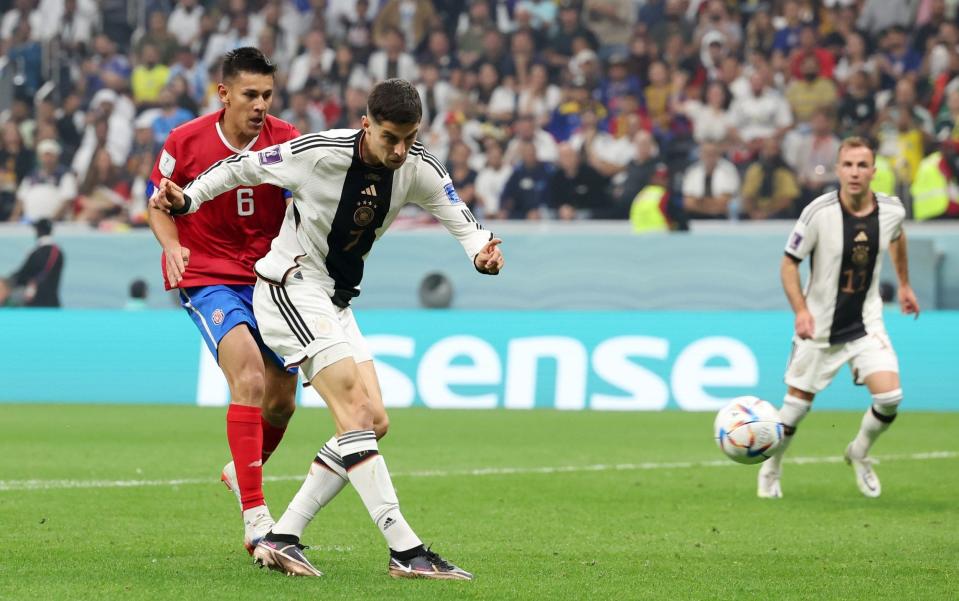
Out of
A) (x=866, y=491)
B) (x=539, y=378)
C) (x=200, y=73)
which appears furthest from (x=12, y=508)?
(x=200, y=73)

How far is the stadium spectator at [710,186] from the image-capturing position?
702 inches

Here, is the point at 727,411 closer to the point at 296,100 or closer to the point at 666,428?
the point at 666,428

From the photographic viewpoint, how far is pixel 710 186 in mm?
17938

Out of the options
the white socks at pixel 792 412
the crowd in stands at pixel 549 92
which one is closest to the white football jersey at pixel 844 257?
the white socks at pixel 792 412

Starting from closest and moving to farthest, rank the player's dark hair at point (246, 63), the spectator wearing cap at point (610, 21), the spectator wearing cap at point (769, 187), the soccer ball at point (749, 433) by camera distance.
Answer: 1. the player's dark hair at point (246, 63)
2. the soccer ball at point (749, 433)
3. the spectator wearing cap at point (769, 187)
4. the spectator wearing cap at point (610, 21)

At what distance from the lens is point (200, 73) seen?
22.6 m

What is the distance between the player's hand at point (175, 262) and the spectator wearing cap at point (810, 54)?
14.2 metres

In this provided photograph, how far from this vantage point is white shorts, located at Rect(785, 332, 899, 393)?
9.55 m

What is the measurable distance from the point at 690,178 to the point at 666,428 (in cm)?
536

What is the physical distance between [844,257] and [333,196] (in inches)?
179

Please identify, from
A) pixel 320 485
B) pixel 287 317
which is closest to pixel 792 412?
pixel 320 485

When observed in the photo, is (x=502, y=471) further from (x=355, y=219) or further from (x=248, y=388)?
(x=355, y=219)

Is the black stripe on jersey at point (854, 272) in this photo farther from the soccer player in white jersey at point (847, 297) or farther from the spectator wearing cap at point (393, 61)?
the spectator wearing cap at point (393, 61)

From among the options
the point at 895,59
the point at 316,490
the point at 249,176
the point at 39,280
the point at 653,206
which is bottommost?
the point at 39,280
